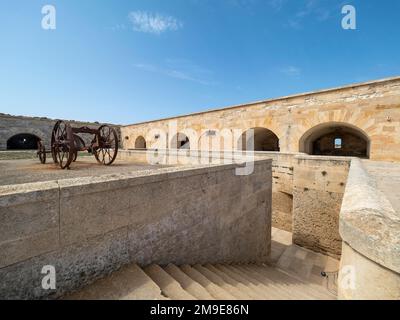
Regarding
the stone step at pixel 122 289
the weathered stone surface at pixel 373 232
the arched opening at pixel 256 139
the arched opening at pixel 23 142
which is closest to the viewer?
the weathered stone surface at pixel 373 232

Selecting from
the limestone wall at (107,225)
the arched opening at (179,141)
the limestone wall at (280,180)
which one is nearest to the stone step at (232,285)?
the limestone wall at (107,225)

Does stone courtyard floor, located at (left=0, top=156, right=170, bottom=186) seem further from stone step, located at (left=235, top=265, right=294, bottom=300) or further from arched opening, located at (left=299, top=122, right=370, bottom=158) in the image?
arched opening, located at (left=299, top=122, right=370, bottom=158)

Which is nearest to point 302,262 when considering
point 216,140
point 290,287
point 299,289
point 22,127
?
point 299,289

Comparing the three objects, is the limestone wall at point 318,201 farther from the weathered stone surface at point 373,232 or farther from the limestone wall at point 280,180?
the weathered stone surface at point 373,232

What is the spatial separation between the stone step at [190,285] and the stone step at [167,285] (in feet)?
0.50

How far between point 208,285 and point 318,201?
654cm

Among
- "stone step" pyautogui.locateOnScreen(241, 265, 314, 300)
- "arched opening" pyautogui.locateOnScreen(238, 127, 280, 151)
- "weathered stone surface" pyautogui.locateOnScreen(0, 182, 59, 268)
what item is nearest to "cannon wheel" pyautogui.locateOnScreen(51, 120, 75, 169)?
"weathered stone surface" pyautogui.locateOnScreen(0, 182, 59, 268)

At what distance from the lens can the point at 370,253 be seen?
4.16ft

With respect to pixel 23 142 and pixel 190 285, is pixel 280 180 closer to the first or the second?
pixel 190 285

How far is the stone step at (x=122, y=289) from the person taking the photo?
1803 millimetres
